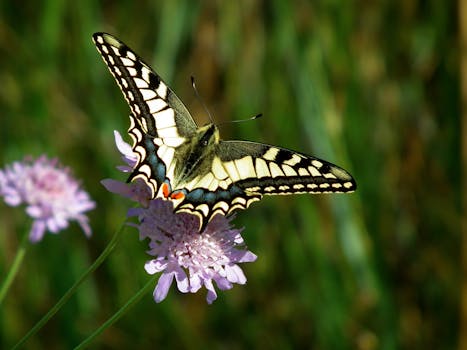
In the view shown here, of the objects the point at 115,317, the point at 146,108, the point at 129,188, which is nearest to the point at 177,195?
the point at 129,188

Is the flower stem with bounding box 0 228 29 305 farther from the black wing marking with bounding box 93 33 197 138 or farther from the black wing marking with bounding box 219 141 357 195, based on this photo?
the black wing marking with bounding box 219 141 357 195

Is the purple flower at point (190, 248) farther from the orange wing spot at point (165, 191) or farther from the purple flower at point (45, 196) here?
the purple flower at point (45, 196)

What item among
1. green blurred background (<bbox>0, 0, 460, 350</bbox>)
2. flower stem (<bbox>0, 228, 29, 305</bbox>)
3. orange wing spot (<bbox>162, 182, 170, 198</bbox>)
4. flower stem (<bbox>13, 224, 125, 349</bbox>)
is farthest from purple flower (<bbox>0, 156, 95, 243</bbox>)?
green blurred background (<bbox>0, 0, 460, 350</bbox>)

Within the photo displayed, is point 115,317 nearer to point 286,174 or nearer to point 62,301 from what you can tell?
point 62,301

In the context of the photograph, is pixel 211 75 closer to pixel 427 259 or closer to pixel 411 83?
pixel 411 83

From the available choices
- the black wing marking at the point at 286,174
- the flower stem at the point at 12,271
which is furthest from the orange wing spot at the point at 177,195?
the flower stem at the point at 12,271

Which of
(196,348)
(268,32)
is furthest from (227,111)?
(196,348)
